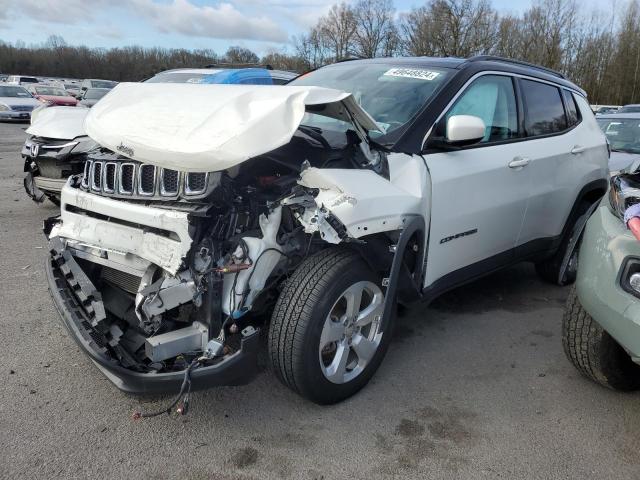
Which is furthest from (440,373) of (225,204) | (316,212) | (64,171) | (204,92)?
(64,171)

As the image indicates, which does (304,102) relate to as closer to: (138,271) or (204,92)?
(204,92)

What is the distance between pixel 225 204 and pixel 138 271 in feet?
1.81

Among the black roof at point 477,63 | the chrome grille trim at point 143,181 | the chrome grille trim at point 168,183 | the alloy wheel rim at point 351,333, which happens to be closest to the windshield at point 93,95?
the black roof at point 477,63

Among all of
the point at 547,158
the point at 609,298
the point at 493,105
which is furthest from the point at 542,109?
the point at 609,298

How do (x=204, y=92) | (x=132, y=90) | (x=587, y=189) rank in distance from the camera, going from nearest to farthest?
(x=204, y=92), (x=132, y=90), (x=587, y=189)

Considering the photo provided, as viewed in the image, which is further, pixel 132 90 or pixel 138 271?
pixel 132 90

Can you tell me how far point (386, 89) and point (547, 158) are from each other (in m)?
1.43

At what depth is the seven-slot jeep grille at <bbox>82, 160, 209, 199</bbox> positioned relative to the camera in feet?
8.44

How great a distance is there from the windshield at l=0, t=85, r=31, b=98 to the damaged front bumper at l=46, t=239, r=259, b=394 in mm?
23791

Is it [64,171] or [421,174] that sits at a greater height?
[421,174]

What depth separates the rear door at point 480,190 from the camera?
3205 millimetres

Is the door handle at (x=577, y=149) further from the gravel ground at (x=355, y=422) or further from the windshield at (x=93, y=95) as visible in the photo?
the windshield at (x=93, y=95)

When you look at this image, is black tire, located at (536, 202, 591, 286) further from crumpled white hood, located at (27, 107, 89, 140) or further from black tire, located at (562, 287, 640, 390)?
crumpled white hood, located at (27, 107, 89, 140)

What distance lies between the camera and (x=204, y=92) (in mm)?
2883
